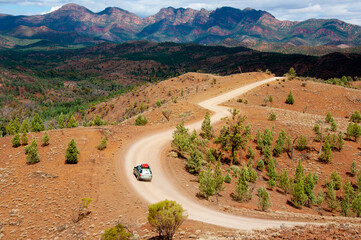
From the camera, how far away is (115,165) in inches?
801

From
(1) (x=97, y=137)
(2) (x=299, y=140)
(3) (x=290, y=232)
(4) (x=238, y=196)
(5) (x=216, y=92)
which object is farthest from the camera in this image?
(5) (x=216, y=92)

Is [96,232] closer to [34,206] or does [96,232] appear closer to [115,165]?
[34,206]

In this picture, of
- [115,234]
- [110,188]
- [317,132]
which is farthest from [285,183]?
[115,234]

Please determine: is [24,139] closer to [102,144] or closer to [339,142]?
[102,144]

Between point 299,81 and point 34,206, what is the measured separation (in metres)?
57.1

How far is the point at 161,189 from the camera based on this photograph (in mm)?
17391

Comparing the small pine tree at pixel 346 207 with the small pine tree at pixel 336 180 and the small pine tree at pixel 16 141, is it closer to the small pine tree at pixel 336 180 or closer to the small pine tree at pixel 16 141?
the small pine tree at pixel 336 180

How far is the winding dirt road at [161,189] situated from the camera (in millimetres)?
13602

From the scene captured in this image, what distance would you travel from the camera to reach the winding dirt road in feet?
44.6

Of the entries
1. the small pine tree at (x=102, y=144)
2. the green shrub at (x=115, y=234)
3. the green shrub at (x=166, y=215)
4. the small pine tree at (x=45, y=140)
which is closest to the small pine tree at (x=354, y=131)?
the green shrub at (x=166, y=215)

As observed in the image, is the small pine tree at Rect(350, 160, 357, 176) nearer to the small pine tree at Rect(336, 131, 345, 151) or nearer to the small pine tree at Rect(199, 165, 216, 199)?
the small pine tree at Rect(336, 131, 345, 151)

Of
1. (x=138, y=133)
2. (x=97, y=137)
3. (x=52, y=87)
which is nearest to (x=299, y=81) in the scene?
(x=138, y=133)

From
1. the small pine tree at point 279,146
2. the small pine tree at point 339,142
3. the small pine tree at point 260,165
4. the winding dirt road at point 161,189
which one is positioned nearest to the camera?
the winding dirt road at point 161,189

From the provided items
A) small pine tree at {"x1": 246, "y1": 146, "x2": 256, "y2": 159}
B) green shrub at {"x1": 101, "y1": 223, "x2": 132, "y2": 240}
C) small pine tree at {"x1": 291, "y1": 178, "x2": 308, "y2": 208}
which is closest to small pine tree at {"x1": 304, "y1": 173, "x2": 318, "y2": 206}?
small pine tree at {"x1": 291, "y1": 178, "x2": 308, "y2": 208}
